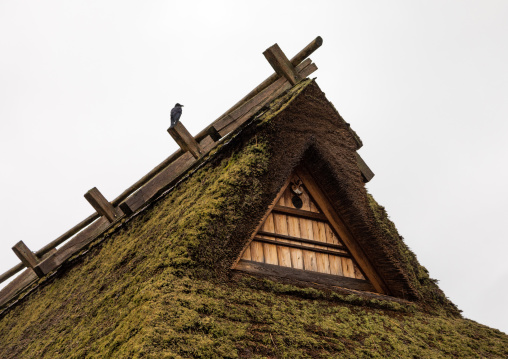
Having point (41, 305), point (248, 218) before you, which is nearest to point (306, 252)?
point (248, 218)

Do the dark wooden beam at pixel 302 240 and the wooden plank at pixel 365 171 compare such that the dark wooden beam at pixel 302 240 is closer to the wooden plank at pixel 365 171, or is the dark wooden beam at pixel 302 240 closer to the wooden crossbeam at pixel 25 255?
the wooden plank at pixel 365 171

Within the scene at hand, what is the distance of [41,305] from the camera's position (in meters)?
6.88

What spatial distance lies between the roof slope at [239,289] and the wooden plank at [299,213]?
21cm

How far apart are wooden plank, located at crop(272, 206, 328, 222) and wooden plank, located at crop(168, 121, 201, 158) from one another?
113 centimetres

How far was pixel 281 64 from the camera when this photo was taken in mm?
6125

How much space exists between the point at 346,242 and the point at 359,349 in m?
1.73

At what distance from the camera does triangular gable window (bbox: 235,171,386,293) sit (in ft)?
16.8

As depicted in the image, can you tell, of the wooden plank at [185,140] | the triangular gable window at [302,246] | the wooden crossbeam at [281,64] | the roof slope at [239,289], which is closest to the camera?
the roof slope at [239,289]

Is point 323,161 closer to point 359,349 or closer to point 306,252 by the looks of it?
point 306,252

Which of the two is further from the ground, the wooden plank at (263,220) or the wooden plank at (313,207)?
the wooden plank at (263,220)

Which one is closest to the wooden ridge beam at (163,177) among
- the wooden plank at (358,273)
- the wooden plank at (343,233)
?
the wooden plank at (343,233)

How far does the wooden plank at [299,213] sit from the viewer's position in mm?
5484

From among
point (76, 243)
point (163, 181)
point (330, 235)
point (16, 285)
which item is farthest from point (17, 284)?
point (330, 235)

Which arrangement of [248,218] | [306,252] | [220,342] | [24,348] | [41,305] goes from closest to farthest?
[220,342] → [248,218] → [306,252] → [24,348] → [41,305]
